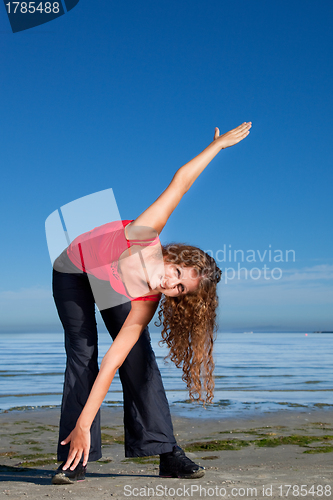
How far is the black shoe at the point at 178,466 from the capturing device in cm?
258

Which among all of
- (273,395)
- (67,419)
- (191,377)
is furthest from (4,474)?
(273,395)

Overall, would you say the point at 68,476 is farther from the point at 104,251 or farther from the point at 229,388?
the point at 229,388

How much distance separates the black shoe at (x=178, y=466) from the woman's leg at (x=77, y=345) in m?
0.44

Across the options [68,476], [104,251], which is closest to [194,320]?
[104,251]

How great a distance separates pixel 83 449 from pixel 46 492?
37 centimetres

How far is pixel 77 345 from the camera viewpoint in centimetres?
281

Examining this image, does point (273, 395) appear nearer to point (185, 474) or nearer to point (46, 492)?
point (185, 474)

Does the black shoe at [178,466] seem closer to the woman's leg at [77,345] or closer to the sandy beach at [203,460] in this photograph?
the sandy beach at [203,460]

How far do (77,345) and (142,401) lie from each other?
1.85ft

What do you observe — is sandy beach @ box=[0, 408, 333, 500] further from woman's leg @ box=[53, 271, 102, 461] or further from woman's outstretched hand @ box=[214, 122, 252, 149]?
woman's outstretched hand @ box=[214, 122, 252, 149]

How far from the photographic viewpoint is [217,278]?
9.07ft

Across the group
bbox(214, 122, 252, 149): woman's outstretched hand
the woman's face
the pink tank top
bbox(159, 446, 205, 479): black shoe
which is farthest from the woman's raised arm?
bbox(159, 446, 205, 479): black shoe

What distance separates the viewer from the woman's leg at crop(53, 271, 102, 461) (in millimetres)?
2742

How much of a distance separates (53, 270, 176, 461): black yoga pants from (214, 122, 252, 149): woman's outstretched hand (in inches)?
46.8
